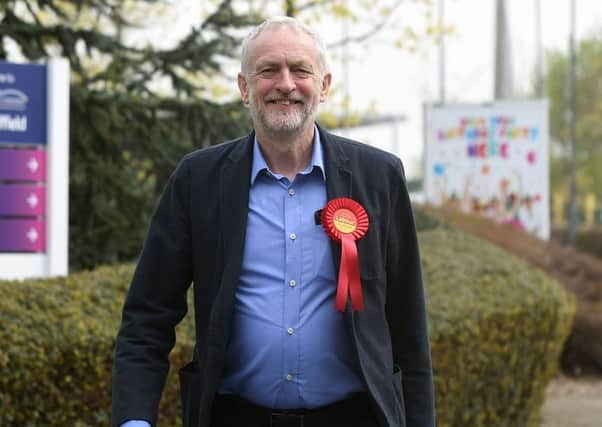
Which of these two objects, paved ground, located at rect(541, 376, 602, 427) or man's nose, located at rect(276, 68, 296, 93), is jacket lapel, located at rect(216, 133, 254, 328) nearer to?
man's nose, located at rect(276, 68, 296, 93)

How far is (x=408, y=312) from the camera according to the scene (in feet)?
10.4

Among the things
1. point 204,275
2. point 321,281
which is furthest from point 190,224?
point 321,281

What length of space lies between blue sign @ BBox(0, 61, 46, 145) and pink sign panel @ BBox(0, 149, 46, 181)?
0.07 metres

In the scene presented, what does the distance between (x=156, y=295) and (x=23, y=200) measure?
4.08 meters

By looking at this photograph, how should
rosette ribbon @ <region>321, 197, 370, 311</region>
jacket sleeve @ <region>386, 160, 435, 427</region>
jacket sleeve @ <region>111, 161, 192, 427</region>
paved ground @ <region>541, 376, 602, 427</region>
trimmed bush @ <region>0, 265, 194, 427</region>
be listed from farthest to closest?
1. paved ground @ <region>541, 376, 602, 427</region>
2. trimmed bush @ <region>0, 265, 194, 427</region>
3. jacket sleeve @ <region>386, 160, 435, 427</region>
4. jacket sleeve @ <region>111, 161, 192, 427</region>
5. rosette ribbon @ <region>321, 197, 370, 311</region>

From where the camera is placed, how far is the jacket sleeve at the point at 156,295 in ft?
9.94

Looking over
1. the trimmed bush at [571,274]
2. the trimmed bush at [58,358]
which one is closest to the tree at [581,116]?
the trimmed bush at [571,274]

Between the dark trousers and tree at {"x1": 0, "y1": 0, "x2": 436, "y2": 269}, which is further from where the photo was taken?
tree at {"x1": 0, "y1": 0, "x2": 436, "y2": 269}

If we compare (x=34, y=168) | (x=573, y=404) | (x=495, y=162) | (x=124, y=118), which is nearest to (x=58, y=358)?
(x=34, y=168)

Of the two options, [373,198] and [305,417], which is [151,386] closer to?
[305,417]

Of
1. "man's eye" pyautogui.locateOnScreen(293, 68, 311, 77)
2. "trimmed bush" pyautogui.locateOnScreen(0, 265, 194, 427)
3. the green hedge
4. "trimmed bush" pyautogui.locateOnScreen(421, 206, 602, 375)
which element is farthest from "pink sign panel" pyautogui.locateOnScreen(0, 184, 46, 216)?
"trimmed bush" pyautogui.locateOnScreen(421, 206, 602, 375)

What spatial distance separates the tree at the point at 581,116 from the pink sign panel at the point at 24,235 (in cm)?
4990

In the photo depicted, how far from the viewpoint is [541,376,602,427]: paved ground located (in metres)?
10.1

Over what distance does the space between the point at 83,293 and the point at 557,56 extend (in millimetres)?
59559
